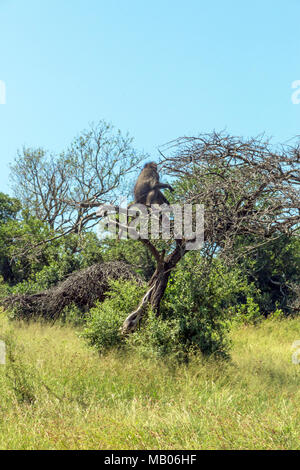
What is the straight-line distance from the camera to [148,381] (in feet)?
21.5

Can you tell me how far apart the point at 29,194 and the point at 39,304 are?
1268 centimetres

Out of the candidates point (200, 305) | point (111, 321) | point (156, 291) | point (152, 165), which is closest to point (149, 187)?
point (152, 165)

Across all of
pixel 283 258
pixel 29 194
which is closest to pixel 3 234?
pixel 29 194

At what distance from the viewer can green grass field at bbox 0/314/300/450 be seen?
4203 mm

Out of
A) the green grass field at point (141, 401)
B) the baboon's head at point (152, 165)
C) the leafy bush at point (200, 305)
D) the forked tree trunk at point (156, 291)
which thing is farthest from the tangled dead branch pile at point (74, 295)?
the baboon's head at point (152, 165)

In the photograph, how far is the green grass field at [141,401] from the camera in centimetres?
420

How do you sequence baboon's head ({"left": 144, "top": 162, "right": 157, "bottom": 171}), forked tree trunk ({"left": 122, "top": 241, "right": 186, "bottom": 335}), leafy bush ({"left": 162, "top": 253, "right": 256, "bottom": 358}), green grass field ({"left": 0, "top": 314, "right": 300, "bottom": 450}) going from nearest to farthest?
1. green grass field ({"left": 0, "top": 314, "right": 300, "bottom": 450})
2. leafy bush ({"left": 162, "top": 253, "right": 256, "bottom": 358})
3. forked tree trunk ({"left": 122, "top": 241, "right": 186, "bottom": 335})
4. baboon's head ({"left": 144, "top": 162, "right": 157, "bottom": 171})

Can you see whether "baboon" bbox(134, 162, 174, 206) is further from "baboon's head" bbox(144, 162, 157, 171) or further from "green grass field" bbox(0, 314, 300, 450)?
"green grass field" bbox(0, 314, 300, 450)

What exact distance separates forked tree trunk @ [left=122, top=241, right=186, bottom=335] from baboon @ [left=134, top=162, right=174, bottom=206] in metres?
0.91

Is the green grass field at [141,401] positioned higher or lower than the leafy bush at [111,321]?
lower

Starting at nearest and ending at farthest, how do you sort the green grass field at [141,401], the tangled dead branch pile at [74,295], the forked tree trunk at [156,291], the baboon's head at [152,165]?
the green grass field at [141,401] < the forked tree trunk at [156,291] < the baboon's head at [152,165] < the tangled dead branch pile at [74,295]

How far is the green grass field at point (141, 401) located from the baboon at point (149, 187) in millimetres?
2945

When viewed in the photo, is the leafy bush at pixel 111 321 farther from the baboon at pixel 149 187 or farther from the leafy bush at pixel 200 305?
the baboon at pixel 149 187

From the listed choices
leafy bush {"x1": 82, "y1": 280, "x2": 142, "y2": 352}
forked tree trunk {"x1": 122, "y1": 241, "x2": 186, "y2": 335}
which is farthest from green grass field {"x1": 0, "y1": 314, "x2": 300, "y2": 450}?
forked tree trunk {"x1": 122, "y1": 241, "x2": 186, "y2": 335}
